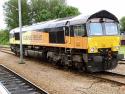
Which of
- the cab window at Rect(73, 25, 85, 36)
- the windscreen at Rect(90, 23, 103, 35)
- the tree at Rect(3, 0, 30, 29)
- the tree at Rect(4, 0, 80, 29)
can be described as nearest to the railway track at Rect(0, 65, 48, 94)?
the cab window at Rect(73, 25, 85, 36)

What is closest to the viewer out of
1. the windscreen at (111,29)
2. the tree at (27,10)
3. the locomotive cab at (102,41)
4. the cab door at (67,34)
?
the locomotive cab at (102,41)

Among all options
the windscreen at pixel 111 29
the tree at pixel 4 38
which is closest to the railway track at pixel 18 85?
the windscreen at pixel 111 29

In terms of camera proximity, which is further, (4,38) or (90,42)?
(4,38)

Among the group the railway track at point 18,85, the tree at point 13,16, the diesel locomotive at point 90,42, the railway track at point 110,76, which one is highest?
the tree at point 13,16

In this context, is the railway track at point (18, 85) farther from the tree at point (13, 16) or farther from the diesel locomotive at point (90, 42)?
the tree at point (13, 16)

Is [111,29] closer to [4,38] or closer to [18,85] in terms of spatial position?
[18,85]

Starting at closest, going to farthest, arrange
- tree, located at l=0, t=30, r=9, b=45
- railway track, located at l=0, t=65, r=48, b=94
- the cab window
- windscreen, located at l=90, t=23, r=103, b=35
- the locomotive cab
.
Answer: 1. railway track, located at l=0, t=65, r=48, b=94
2. the locomotive cab
3. windscreen, located at l=90, t=23, r=103, b=35
4. the cab window
5. tree, located at l=0, t=30, r=9, b=45

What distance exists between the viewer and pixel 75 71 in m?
20.2

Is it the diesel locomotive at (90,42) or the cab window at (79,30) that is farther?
the cab window at (79,30)

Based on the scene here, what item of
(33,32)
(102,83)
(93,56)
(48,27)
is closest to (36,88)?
(102,83)

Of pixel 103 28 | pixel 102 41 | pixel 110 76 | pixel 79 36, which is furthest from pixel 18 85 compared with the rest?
pixel 103 28

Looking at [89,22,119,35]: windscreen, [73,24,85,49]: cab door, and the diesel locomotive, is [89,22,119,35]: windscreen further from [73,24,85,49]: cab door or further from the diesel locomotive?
[73,24,85,49]: cab door

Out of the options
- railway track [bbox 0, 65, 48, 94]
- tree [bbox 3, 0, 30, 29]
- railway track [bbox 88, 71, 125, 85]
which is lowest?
railway track [bbox 0, 65, 48, 94]

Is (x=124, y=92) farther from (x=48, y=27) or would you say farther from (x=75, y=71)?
(x=48, y=27)
